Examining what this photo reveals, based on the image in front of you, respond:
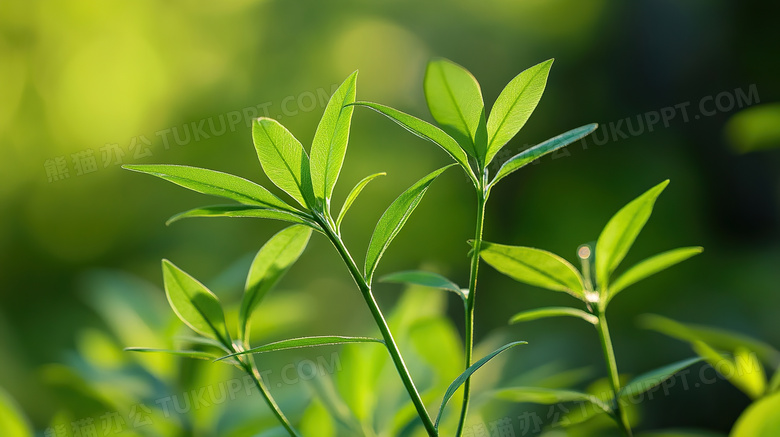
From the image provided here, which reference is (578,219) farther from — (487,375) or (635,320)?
(487,375)

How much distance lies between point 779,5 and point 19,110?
298 cm

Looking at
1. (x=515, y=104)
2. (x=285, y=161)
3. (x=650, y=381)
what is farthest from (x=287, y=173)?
(x=650, y=381)

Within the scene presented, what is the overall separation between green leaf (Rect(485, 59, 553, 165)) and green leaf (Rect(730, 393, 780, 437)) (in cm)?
18

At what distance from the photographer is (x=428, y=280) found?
0.31 m

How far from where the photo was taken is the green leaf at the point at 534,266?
11.4 inches

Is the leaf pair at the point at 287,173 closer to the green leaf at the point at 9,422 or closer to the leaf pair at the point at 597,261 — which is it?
the leaf pair at the point at 597,261

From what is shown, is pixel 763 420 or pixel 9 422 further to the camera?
pixel 9 422

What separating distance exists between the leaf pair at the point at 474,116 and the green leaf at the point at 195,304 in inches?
5.4

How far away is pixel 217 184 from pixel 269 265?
7 cm

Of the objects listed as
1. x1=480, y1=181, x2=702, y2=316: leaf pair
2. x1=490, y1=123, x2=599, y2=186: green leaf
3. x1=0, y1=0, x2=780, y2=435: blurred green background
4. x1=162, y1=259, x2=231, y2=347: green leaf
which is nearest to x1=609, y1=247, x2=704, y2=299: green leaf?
x1=480, y1=181, x2=702, y2=316: leaf pair

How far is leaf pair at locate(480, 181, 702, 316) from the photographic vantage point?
0.29m

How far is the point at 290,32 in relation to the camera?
2980 mm

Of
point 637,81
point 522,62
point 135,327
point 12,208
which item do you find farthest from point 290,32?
point 135,327

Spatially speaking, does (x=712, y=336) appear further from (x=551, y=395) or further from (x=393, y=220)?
(x=393, y=220)
